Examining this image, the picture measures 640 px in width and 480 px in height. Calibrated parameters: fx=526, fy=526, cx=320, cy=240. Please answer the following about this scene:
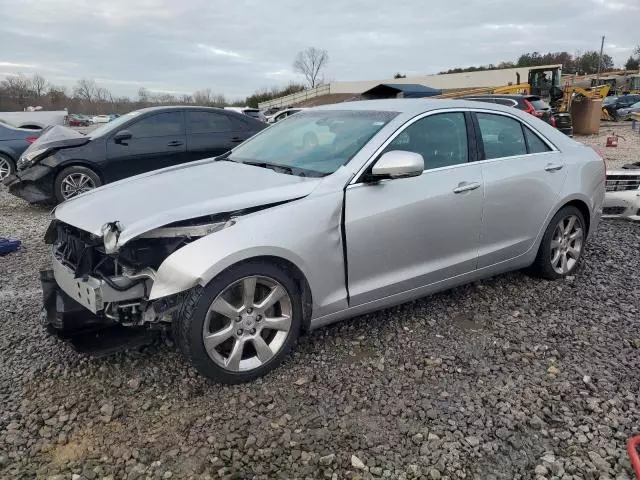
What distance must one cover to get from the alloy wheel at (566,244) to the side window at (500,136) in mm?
810

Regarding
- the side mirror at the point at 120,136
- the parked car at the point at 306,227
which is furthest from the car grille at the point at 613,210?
the side mirror at the point at 120,136

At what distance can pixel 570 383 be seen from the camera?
10.1 feet

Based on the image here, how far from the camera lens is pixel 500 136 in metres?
4.17

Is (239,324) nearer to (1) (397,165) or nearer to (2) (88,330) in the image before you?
(2) (88,330)

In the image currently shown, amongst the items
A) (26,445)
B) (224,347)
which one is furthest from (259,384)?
(26,445)

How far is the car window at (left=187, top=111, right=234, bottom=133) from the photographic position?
27.5 feet

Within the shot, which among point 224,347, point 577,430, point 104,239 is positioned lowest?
point 577,430

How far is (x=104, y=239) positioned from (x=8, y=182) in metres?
6.18

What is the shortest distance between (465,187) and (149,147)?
568cm

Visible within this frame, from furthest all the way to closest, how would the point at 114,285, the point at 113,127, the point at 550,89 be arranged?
the point at 550,89
the point at 113,127
the point at 114,285

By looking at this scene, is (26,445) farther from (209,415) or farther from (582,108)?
(582,108)

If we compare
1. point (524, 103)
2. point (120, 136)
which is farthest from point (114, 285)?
point (524, 103)

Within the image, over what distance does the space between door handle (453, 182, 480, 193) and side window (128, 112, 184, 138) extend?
5.69 meters

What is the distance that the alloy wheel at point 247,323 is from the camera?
2.90m
